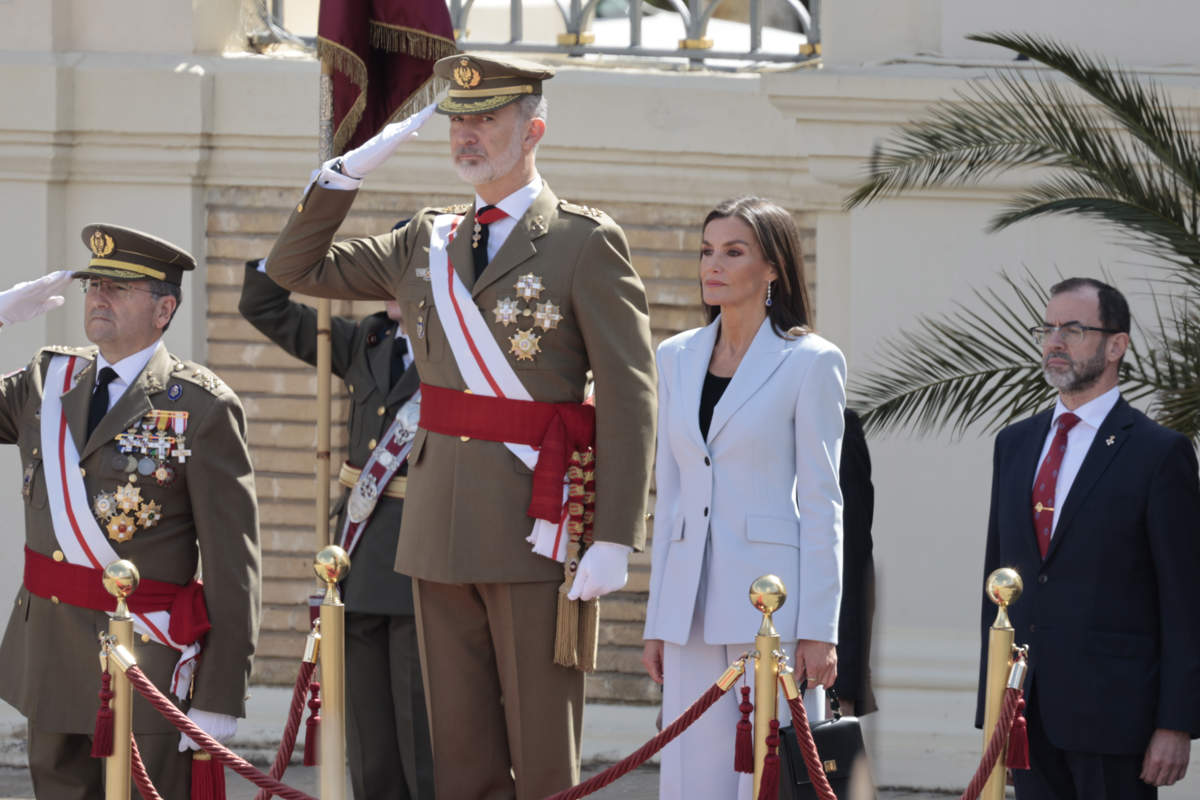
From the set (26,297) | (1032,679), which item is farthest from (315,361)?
(1032,679)

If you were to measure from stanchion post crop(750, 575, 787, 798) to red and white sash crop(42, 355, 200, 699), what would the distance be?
1.44m

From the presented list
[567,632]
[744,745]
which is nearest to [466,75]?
[567,632]

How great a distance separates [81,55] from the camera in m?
6.81

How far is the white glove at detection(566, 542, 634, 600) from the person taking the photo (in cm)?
392

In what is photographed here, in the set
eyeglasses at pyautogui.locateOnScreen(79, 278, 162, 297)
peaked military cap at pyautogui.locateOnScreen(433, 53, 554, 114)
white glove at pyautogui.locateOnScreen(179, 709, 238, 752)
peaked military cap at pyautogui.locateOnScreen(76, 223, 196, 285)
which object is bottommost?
white glove at pyautogui.locateOnScreen(179, 709, 238, 752)

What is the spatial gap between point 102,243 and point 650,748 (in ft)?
6.06

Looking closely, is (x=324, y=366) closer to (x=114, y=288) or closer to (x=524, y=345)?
(x=114, y=288)

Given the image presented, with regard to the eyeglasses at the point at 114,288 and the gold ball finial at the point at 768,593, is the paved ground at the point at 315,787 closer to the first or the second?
the eyeglasses at the point at 114,288

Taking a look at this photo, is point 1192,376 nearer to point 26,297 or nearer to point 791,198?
point 791,198

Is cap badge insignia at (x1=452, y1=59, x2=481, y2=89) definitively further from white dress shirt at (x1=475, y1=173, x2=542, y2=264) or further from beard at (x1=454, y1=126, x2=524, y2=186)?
white dress shirt at (x1=475, y1=173, x2=542, y2=264)

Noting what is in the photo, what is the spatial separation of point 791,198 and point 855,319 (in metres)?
0.52

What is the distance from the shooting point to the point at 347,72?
17.7 ft

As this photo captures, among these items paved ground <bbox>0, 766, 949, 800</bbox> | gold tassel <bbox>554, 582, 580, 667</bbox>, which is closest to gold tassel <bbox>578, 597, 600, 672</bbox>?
gold tassel <bbox>554, 582, 580, 667</bbox>

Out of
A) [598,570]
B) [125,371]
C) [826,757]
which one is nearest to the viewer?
[826,757]
